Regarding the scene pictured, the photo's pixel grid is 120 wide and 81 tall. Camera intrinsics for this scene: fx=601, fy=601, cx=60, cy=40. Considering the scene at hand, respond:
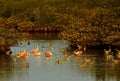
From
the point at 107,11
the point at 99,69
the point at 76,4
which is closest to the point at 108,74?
the point at 99,69

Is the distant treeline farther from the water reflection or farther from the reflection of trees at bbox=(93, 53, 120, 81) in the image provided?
the reflection of trees at bbox=(93, 53, 120, 81)

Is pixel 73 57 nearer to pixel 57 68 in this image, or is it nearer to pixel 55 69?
pixel 57 68

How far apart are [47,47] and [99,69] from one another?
13.0 meters

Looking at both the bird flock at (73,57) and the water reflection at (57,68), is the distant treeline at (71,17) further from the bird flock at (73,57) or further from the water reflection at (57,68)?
the water reflection at (57,68)

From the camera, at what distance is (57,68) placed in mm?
31797

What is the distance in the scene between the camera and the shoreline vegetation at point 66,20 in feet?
137

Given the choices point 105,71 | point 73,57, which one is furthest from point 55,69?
point 73,57

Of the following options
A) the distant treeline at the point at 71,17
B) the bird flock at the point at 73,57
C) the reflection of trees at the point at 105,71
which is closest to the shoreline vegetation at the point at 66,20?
the distant treeline at the point at 71,17

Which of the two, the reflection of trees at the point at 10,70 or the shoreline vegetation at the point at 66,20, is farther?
the shoreline vegetation at the point at 66,20

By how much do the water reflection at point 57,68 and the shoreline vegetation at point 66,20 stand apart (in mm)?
3058

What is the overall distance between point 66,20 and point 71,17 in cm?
348

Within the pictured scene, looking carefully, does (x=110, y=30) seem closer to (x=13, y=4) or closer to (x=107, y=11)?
(x=107, y=11)

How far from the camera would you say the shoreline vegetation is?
41.9 metres

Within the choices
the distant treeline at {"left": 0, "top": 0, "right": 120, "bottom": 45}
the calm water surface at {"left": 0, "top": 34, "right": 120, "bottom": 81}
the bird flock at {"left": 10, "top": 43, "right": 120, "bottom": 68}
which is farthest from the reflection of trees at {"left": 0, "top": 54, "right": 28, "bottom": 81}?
the distant treeline at {"left": 0, "top": 0, "right": 120, "bottom": 45}
